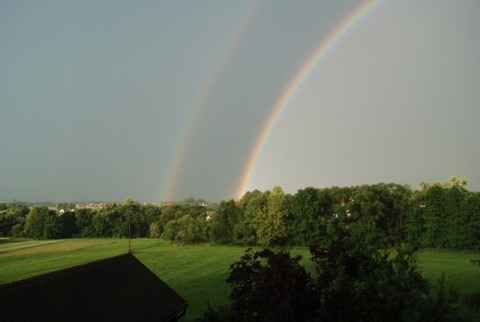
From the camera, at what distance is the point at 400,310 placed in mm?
11188

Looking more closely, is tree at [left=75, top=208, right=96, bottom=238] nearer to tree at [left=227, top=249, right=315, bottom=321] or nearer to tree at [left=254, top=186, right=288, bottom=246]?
tree at [left=254, top=186, right=288, bottom=246]

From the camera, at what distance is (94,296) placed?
13.5 metres

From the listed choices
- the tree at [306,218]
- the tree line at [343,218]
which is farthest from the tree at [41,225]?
the tree at [306,218]

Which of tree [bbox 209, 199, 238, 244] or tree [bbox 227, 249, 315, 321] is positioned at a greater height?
tree [bbox 209, 199, 238, 244]

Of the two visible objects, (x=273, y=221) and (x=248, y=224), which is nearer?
(x=273, y=221)

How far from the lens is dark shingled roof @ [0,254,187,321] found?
11156mm

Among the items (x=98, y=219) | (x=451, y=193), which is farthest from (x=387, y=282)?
(x=98, y=219)

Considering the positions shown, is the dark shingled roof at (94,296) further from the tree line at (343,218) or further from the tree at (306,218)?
the tree at (306,218)

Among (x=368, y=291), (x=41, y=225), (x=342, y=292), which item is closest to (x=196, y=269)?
(x=368, y=291)

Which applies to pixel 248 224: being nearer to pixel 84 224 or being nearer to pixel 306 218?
pixel 306 218

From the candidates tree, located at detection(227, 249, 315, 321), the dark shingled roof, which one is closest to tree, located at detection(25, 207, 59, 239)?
the dark shingled roof

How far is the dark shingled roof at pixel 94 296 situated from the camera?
36.6 feet

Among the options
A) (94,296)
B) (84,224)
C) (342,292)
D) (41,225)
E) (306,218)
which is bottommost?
(94,296)

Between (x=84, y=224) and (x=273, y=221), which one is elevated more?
(x=84, y=224)
